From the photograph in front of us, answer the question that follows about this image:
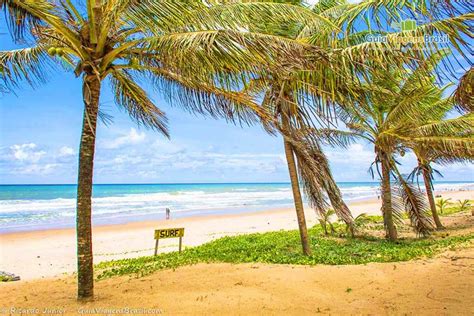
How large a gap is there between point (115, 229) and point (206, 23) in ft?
47.3

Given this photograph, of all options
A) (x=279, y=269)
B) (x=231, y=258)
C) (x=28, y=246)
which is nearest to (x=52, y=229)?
(x=28, y=246)

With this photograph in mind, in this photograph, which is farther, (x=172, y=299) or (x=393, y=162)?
(x=393, y=162)

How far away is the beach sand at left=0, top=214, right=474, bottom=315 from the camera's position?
4148 millimetres

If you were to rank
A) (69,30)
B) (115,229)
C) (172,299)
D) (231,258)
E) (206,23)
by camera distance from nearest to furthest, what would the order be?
(206,23) → (69,30) → (172,299) → (231,258) → (115,229)

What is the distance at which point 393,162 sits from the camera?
30.6 feet

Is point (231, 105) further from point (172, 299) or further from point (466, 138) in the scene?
point (466, 138)

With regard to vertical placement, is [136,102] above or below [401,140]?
above

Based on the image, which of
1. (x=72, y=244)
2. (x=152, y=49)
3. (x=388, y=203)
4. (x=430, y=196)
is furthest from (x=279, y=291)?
(x=72, y=244)

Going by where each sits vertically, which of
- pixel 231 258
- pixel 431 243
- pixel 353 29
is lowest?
pixel 431 243

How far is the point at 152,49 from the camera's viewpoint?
12.9 ft

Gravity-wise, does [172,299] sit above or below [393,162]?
below

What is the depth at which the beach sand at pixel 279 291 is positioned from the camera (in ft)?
13.6

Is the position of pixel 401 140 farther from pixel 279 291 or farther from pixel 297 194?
pixel 279 291

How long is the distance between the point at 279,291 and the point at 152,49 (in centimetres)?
345
